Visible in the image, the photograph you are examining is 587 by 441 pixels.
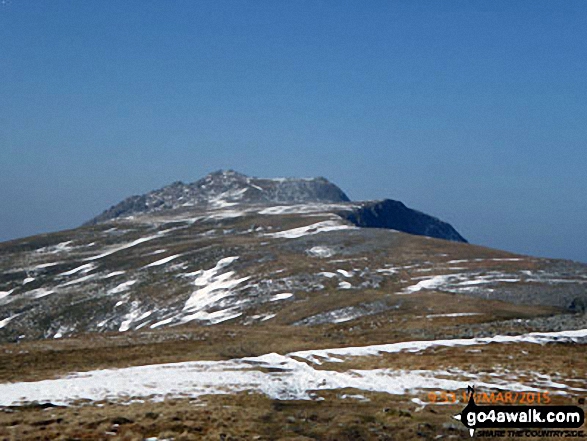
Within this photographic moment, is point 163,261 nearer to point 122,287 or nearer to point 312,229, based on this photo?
point 122,287

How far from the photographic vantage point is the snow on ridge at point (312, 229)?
14312 cm

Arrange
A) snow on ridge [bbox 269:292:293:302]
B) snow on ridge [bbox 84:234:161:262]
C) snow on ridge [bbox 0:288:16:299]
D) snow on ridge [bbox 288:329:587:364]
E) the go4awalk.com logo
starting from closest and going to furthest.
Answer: the go4awalk.com logo
snow on ridge [bbox 288:329:587:364]
snow on ridge [bbox 269:292:293:302]
snow on ridge [bbox 0:288:16:299]
snow on ridge [bbox 84:234:161:262]

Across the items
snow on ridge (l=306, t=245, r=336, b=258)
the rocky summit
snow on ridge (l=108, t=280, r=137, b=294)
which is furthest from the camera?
snow on ridge (l=306, t=245, r=336, b=258)

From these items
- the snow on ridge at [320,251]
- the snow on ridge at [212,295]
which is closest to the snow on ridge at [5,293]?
the snow on ridge at [212,295]

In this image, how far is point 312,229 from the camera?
150 m

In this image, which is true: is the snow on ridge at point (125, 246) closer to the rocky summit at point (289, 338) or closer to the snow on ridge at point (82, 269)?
A: the snow on ridge at point (82, 269)

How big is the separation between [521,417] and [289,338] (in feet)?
94.8

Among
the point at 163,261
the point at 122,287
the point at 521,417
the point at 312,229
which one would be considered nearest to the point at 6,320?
the point at 122,287

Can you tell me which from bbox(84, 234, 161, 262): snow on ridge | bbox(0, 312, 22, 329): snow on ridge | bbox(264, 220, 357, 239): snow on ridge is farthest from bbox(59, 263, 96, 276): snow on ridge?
bbox(264, 220, 357, 239): snow on ridge

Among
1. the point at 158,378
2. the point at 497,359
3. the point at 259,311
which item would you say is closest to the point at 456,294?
the point at 259,311

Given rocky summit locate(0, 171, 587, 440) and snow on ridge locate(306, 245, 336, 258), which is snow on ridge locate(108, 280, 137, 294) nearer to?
rocky summit locate(0, 171, 587, 440)

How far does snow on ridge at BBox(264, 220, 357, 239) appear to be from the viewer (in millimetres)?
143125

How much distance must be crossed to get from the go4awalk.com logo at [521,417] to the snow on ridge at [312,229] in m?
116

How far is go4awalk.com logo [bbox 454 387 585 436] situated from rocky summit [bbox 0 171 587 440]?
99 centimetres
